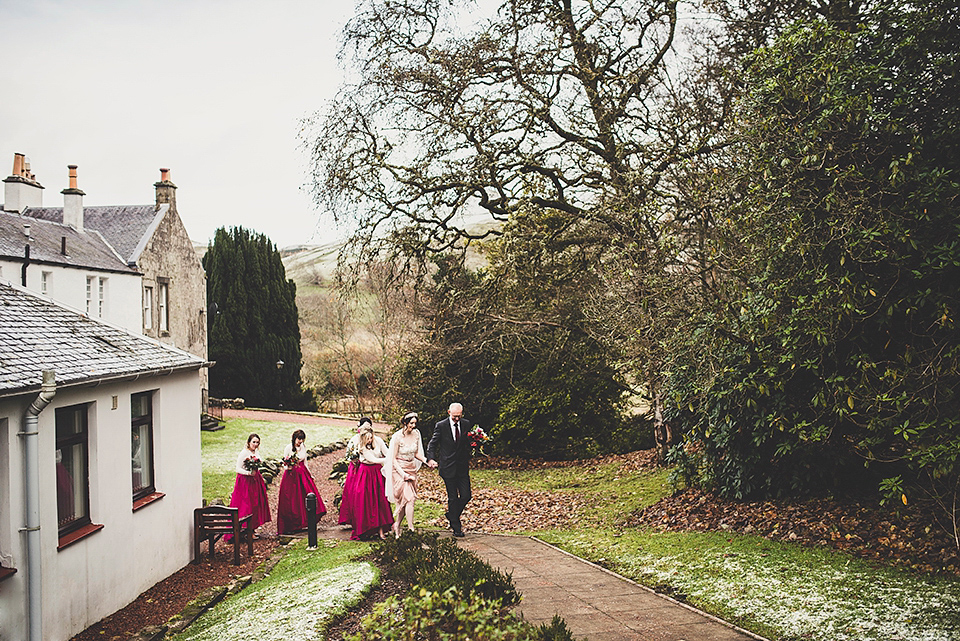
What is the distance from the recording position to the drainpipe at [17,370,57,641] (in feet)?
26.0

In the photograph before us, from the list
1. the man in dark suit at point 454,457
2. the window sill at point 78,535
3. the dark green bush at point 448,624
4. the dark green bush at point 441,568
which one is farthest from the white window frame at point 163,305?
the dark green bush at point 448,624

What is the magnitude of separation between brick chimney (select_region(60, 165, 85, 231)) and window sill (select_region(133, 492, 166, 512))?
906 inches

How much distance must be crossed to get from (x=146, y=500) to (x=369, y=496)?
135 inches

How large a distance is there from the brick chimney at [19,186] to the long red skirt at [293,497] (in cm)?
2257

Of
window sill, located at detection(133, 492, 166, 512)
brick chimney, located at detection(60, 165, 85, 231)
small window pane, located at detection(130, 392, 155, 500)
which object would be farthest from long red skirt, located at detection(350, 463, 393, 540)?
brick chimney, located at detection(60, 165, 85, 231)

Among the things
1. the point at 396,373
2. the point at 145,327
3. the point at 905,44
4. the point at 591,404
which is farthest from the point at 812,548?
the point at 145,327

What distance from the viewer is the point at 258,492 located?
46.0 ft

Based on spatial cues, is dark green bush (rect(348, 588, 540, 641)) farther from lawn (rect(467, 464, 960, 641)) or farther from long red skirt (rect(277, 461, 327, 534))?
long red skirt (rect(277, 461, 327, 534))

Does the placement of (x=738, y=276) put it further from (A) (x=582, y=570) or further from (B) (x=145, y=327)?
(B) (x=145, y=327)

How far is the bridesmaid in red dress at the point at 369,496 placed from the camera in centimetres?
1260

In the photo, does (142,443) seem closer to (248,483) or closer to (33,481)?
(248,483)

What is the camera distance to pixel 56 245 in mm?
26812

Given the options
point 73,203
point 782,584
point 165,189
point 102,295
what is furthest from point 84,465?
point 165,189

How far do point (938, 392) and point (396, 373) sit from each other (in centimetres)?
1782
